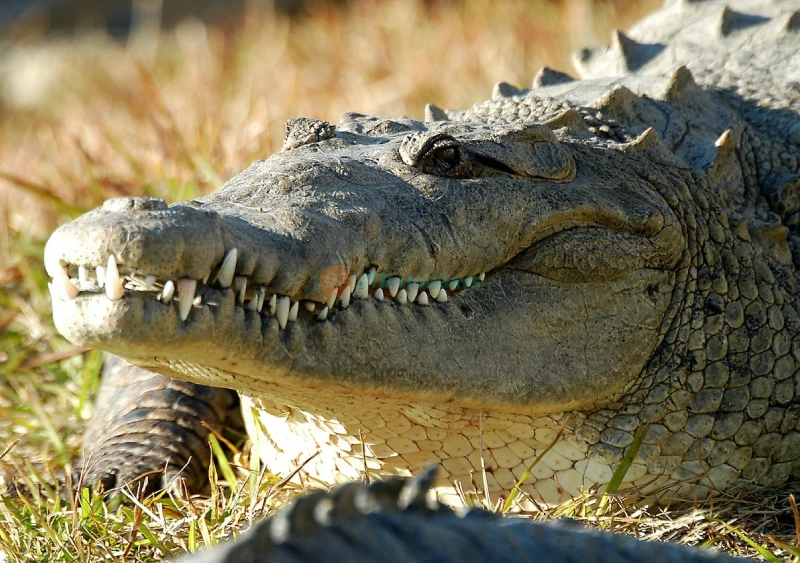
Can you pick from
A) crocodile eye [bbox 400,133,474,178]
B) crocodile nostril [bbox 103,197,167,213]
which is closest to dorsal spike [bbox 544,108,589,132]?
crocodile eye [bbox 400,133,474,178]

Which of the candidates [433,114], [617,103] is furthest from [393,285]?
[617,103]

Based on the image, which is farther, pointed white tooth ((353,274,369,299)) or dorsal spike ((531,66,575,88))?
dorsal spike ((531,66,575,88))

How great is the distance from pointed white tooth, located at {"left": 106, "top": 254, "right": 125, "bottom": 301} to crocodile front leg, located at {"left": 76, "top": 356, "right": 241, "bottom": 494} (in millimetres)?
1375

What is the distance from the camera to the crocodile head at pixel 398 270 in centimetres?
178

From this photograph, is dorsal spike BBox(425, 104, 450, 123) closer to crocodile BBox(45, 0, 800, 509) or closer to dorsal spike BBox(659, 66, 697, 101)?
crocodile BBox(45, 0, 800, 509)

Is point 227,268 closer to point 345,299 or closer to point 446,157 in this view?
point 345,299

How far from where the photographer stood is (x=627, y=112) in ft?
9.65

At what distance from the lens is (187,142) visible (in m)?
5.13

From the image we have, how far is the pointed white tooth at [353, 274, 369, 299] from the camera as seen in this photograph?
210cm

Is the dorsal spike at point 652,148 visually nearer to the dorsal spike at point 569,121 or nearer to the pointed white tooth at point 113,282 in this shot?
the dorsal spike at point 569,121

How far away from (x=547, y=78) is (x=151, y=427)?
6.28 ft

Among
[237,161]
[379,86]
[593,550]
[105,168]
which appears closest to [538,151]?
[593,550]

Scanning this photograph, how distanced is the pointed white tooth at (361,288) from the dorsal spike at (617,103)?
1.17 metres

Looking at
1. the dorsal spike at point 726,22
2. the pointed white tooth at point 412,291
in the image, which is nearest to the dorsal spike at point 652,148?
the pointed white tooth at point 412,291
